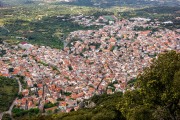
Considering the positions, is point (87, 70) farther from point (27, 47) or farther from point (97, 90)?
point (27, 47)

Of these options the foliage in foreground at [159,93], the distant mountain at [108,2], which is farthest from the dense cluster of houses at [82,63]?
the distant mountain at [108,2]

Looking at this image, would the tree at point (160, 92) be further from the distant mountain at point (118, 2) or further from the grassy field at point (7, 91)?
the distant mountain at point (118, 2)

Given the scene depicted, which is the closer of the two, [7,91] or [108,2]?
[7,91]

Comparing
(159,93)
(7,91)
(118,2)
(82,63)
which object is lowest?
(82,63)

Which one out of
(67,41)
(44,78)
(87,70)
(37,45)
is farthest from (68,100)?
(67,41)

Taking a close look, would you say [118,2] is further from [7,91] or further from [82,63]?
[7,91]

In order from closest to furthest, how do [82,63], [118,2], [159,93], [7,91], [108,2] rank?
1. [159,93]
2. [7,91]
3. [82,63]
4. [108,2]
5. [118,2]

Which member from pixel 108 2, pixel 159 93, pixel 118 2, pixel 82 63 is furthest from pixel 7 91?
pixel 118 2

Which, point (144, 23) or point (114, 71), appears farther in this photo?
point (144, 23)
